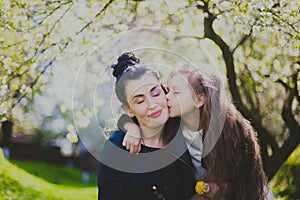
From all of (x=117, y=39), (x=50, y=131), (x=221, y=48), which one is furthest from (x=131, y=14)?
(x=50, y=131)

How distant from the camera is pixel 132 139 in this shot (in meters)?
2.40

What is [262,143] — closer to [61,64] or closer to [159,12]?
[159,12]

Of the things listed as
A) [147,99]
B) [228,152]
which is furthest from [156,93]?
[228,152]


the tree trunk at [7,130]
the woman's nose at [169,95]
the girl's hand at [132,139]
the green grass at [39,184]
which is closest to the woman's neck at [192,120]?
the woman's nose at [169,95]

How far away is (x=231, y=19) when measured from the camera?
3.00m

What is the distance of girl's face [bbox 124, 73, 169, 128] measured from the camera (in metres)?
2.36

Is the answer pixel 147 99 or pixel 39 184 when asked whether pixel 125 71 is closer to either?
pixel 147 99

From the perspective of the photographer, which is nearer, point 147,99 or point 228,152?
point 147,99

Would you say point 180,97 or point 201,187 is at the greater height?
point 180,97

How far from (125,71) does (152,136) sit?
0.31 m

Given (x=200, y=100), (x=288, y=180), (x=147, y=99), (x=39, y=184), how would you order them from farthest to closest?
(x=288, y=180) < (x=39, y=184) < (x=200, y=100) < (x=147, y=99)

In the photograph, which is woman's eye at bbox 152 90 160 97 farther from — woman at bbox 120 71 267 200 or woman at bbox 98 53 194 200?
woman at bbox 120 71 267 200

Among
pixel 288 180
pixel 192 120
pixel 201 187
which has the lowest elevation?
pixel 288 180

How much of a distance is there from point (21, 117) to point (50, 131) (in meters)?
0.17
